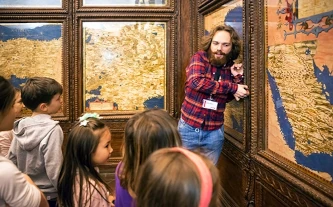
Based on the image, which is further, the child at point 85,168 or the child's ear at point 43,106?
the child's ear at point 43,106

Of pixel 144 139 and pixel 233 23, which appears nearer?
pixel 144 139

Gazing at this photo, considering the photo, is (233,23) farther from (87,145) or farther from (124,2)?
(124,2)

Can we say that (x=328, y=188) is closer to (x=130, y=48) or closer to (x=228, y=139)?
(x=228, y=139)

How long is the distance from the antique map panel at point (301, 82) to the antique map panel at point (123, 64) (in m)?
2.42

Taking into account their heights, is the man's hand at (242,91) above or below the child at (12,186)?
above

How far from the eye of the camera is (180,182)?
0.96 m

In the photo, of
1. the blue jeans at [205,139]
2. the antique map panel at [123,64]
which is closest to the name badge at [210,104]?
the blue jeans at [205,139]

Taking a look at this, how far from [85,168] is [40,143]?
1.60ft

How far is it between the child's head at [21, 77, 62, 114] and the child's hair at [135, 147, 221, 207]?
173cm

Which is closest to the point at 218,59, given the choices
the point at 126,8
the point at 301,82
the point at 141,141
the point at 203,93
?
the point at 203,93

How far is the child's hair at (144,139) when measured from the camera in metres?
1.49

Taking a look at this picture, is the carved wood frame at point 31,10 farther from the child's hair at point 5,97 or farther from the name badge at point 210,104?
the child's hair at point 5,97

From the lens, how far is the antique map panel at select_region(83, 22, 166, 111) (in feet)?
15.6

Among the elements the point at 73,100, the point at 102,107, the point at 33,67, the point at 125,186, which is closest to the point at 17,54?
the point at 33,67
